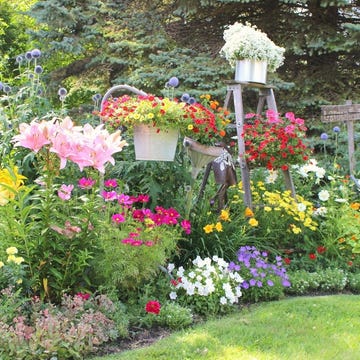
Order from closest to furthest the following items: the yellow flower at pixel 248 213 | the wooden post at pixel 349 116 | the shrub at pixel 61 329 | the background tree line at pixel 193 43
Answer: the shrub at pixel 61 329
the yellow flower at pixel 248 213
the wooden post at pixel 349 116
the background tree line at pixel 193 43

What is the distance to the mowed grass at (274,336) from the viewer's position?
9.68 feet

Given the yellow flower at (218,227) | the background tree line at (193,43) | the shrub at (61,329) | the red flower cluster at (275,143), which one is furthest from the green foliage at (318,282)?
the background tree line at (193,43)

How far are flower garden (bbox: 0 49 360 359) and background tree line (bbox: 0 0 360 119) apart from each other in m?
3.02

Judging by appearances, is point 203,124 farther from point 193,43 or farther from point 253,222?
point 193,43

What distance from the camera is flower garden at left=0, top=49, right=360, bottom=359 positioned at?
2.90 metres

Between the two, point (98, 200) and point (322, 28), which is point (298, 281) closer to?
point (98, 200)

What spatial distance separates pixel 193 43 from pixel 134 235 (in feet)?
19.7

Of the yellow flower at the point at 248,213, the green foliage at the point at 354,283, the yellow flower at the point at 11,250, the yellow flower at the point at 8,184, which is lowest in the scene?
the green foliage at the point at 354,283

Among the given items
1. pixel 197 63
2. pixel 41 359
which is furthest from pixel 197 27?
pixel 41 359

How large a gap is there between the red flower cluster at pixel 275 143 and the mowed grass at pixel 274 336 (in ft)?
4.56

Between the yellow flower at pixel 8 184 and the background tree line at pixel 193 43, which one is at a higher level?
the background tree line at pixel 193 43

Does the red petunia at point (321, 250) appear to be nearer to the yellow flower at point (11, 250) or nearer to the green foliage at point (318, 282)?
the green foliage at point (318, 282)

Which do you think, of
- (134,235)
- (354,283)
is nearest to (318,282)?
(354,283)

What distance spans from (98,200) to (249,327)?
1234mm
